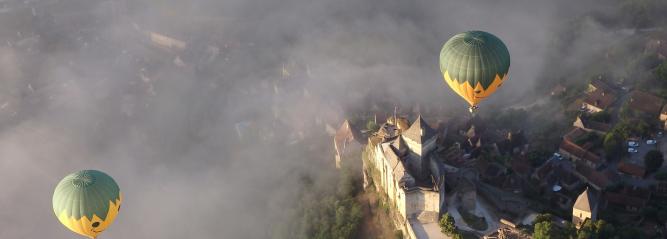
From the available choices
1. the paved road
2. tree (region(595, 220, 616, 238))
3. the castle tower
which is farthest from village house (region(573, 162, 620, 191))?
the castle tower

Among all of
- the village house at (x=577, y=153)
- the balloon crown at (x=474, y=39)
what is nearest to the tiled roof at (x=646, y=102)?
the village house at (x=577, y=153)

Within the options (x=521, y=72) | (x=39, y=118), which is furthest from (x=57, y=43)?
(x=521, y=72)

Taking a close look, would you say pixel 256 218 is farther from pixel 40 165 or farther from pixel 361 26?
pixel 361 26

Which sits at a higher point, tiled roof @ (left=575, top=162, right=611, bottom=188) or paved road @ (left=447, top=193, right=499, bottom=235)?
tiled roof @ (left=575, top=162, right=611, bottom=188)

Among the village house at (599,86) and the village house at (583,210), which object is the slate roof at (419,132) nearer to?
the village house at (583,210)

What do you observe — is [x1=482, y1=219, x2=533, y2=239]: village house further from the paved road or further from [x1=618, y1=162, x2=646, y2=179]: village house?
[x1=618, y1=162, x2=646, y2=179]: village house

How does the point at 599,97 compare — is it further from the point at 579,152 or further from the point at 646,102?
the point at 579,152
